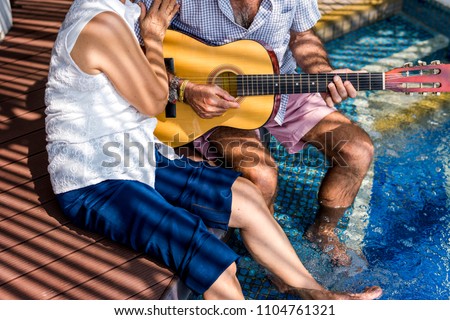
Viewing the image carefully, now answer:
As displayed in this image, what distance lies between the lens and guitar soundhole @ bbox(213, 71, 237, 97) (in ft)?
10.3

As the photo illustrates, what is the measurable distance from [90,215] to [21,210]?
483mm

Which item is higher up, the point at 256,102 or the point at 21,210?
the point at 256,102

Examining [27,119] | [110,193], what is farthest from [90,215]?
[27,119]

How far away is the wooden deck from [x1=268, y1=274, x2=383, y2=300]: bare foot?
1.88 ft

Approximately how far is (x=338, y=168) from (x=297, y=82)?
0.50 metres

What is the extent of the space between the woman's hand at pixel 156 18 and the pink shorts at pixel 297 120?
57 cm

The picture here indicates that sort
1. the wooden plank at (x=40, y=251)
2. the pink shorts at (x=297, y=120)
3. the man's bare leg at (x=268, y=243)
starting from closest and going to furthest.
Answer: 1. the wooden plank at (x=40, y=251)
2. the man's bare leg at (x=268, y=243)
3. the pink shorts at (x=297, y=120)

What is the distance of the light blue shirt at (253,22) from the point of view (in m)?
3.14

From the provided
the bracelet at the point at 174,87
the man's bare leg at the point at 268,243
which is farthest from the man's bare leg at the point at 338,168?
the bracelet at the point at 174,87

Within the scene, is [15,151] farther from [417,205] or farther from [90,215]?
[417,205]

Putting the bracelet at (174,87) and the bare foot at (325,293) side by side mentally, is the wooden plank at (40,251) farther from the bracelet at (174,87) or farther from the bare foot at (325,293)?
the bare foot at (325,293)

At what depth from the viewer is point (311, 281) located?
289cm

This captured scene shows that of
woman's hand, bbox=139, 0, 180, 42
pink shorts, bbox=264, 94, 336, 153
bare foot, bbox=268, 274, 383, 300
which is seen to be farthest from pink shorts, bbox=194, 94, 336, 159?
bare foot, bbox=268, 274, 383, 300

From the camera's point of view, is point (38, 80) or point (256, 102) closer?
point (256, 102)
